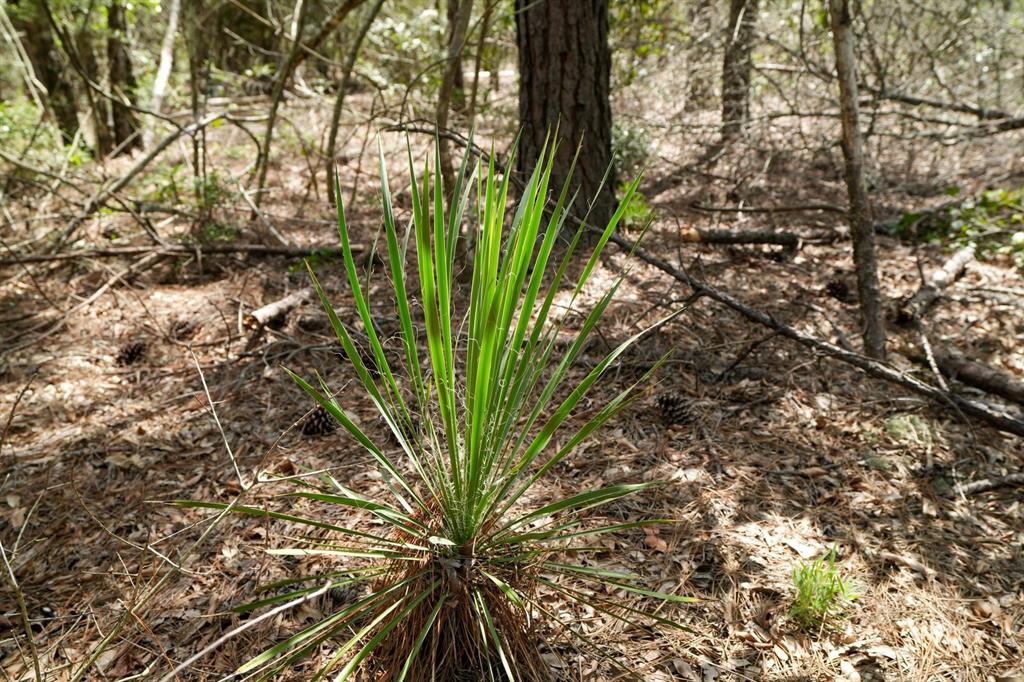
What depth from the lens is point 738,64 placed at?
4.46 metres

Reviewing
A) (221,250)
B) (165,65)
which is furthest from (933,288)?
(165,65)

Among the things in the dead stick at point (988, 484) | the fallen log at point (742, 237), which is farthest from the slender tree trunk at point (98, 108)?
the dead stick at point (988, 484)

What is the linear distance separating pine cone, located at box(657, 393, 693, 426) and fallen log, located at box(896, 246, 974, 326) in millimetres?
1162

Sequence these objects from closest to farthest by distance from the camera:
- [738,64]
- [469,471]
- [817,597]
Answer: [469,471] → [817,597] → [738,64]

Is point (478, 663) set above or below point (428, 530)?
below

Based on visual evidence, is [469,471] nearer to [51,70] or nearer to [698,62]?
[698,62]

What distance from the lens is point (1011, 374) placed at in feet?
8.99

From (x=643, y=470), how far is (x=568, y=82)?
236cm

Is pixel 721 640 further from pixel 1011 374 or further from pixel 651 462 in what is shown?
pixel 1011 374

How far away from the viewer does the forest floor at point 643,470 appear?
5.45 ft

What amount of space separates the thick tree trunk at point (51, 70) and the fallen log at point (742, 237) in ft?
22.0

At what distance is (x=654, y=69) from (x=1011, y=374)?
13.2 feet

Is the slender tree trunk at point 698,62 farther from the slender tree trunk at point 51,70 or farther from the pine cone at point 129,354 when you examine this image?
the slender tree trunk at point 51,70

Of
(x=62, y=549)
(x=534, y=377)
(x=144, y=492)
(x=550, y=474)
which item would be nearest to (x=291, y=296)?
(x=144, y=492)
